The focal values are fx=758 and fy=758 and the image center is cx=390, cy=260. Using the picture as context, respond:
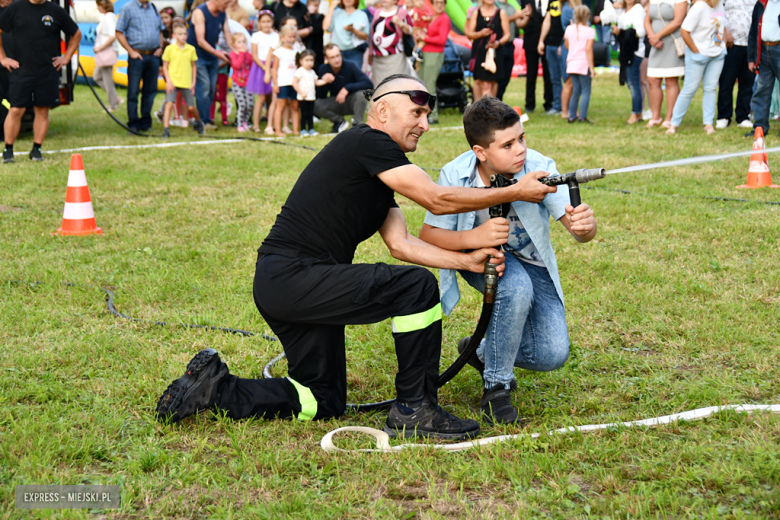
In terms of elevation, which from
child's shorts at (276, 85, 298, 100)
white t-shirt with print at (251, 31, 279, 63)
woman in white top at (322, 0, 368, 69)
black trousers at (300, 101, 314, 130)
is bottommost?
black trousers at (300, 101, 314, 130)

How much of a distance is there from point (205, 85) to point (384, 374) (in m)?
10.5

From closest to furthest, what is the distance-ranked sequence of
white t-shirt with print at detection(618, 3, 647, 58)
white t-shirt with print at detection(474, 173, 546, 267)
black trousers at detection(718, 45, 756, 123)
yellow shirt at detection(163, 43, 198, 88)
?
white t-shirt with print at detection(474, 173, 546, 267) → black trousers at detection(718, 45, 756, 123) → yellow shirt at detection(163, 43, 198, 88) → white t-shirt with print at detection(618, 3, 647, 58)

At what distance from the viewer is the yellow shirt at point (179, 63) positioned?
41.1 ft

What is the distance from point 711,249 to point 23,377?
5.01m

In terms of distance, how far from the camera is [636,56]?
42.7 feet

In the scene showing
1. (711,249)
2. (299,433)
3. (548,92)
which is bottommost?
(299,433)

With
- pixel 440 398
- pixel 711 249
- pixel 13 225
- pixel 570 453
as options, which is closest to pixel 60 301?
pixel 13 225

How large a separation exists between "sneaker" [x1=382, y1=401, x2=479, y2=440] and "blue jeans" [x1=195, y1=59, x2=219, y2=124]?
1114 centimetres

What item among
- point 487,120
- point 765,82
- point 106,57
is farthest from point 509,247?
point 106,57

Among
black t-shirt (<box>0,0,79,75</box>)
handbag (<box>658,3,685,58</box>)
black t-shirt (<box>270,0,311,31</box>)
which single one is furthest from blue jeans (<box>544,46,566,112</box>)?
black t-shirt (<box>0,0,79,75</box>)

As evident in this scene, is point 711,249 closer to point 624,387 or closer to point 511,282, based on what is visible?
point 624,387

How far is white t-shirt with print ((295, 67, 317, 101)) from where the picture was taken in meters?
12.5

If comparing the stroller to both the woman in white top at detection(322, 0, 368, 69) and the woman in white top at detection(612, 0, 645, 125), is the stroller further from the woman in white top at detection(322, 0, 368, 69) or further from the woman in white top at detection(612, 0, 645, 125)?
the woman in white top at detection(612, 0, 645, 125)

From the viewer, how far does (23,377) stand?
3.97m
